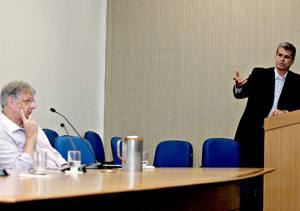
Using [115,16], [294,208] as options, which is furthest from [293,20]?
[294,208]

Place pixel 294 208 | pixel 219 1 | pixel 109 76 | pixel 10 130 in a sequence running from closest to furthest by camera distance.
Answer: pixel 10 130, pixel 294 208, pixel 219 1, pixel 109 76

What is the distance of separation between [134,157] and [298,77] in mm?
2709

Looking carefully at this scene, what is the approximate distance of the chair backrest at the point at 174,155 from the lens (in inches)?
217

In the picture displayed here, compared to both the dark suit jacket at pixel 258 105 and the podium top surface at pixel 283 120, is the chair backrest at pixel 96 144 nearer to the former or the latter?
the dark suit jacket at pixel 258 105

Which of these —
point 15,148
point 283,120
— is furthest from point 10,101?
point 283,120

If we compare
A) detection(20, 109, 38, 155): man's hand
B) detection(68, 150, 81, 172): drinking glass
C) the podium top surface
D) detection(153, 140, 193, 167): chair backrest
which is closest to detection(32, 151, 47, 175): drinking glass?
detection(68, 150, 81, 172): drinking glass

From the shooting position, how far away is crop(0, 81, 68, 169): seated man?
2997 millimetres

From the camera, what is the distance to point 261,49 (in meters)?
6.18

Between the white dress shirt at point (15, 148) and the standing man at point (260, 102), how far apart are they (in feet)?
7.10

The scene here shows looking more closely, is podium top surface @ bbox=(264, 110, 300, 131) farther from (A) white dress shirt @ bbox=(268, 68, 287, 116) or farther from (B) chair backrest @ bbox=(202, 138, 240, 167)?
(B) chair backrest @ bbox=(202, 138, 240, 167)

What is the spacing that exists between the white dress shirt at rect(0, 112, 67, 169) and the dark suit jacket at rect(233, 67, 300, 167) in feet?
7.62

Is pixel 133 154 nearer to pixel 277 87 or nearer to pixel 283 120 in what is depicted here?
pixel 283 120

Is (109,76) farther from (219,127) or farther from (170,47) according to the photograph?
(219,127)

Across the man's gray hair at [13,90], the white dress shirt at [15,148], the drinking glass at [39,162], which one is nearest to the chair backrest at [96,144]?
the white dress shirt at [15,148]
